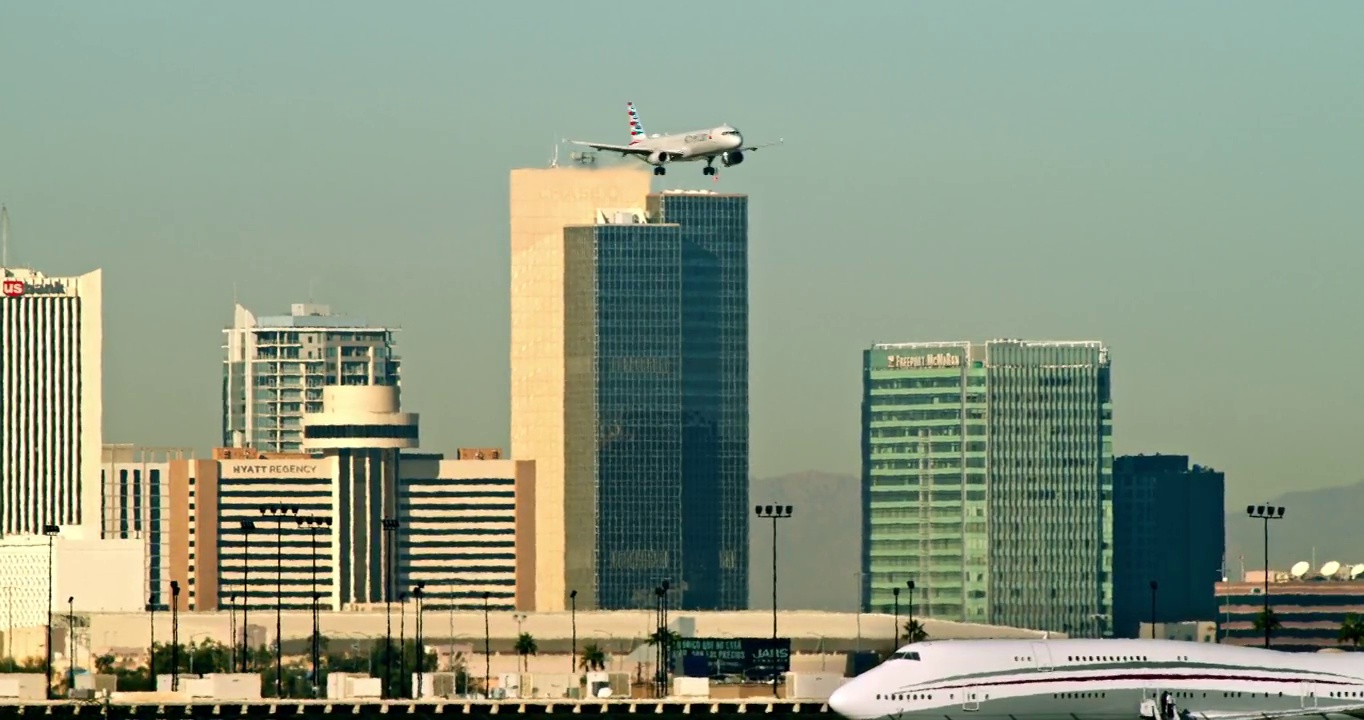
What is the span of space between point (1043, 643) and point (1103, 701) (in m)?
4.70

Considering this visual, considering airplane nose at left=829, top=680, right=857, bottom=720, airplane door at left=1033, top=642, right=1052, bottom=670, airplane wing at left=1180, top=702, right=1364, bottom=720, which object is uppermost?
airplane door at left=1033, top=642, right=1052, bottom=670

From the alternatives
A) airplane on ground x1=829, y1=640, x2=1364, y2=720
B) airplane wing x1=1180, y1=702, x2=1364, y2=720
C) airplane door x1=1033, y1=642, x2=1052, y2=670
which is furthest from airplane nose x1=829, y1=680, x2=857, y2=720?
airplane wing x1=1180, y1=702, x2=1364, y2=720

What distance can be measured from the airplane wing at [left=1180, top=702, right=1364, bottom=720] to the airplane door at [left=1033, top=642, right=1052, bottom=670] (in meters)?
7.64

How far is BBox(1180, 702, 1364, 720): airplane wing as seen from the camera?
172 m

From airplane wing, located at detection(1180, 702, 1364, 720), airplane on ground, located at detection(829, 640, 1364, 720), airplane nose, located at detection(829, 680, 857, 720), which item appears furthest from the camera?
airplane wing, located at detection(1180, 702, 1364, 720)

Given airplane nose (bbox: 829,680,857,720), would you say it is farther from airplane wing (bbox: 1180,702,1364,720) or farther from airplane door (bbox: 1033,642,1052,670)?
airplane wing (bbox: 1180,702,1364,720)

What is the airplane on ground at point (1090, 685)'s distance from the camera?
171875 mm

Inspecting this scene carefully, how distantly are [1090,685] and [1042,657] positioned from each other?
9.82 ft

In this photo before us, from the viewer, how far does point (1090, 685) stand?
17350cm

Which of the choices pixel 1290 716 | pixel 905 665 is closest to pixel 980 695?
pixel 905 665

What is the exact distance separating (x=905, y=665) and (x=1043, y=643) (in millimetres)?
8196

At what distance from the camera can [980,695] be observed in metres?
172

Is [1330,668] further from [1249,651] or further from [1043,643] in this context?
[1043,643]

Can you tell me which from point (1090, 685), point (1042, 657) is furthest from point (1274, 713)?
point (1042, 657)
